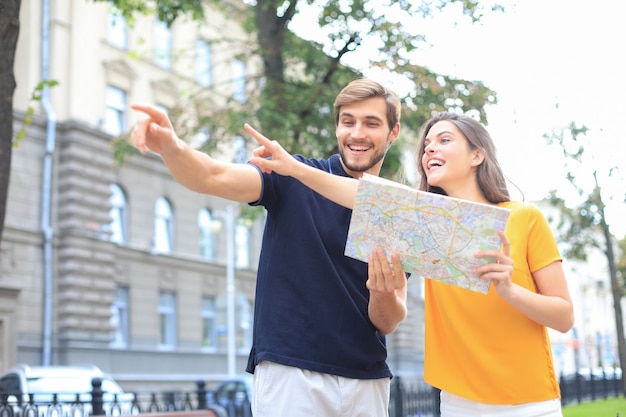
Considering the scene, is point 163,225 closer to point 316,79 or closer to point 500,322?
point 316,79

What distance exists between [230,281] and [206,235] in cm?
291

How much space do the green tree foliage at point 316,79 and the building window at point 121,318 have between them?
35.6 ft

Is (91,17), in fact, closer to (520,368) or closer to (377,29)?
(377,29)

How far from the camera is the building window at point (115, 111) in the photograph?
87.9ft

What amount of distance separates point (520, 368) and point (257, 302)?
992 mm

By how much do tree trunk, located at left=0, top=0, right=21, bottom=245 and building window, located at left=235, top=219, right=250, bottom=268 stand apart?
2497 cm

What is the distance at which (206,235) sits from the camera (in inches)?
1234

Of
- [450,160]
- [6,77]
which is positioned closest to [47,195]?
[6,77]

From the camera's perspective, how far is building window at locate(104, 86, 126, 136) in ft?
87.9

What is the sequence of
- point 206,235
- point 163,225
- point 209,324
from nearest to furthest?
point 163,225 < point 209,324 < point 206,235

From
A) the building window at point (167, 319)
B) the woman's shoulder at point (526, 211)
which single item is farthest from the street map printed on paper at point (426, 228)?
the building window at point (167, 319)

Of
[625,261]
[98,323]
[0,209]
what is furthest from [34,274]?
[625,261]

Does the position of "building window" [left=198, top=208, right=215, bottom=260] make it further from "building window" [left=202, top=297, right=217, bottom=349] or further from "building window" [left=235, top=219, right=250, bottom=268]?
"building window" [left=202, top=297, right=217, bottom=349]

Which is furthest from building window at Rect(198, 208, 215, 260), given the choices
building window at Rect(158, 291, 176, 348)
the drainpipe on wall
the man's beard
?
the man's beard
